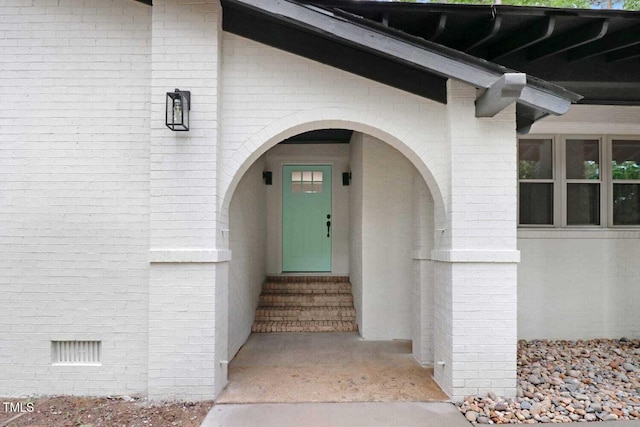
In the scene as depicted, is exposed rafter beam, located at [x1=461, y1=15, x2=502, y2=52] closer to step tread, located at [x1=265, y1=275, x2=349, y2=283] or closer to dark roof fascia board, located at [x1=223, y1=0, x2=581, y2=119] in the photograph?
dark roof fascia board, located at [x1=223, y1=0, x2=581, y2=119]

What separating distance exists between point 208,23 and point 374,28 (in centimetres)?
152

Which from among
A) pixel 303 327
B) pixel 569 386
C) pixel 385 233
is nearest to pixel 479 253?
pixel 569 386

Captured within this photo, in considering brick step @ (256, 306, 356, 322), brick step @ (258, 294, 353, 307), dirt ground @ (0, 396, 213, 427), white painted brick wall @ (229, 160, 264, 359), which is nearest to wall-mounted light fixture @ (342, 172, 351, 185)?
white painted brick wall @ (229, 160, 264, 359)

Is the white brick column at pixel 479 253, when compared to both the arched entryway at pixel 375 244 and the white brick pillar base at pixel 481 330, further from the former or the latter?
the arched entryway at pixel 375 244

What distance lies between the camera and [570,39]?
382 cm

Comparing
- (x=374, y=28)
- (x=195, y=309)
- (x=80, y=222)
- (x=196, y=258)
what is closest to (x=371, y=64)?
(x=374, y=28)

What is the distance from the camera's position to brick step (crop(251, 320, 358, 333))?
18.6ft

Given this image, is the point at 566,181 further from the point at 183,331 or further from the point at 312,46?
the point at 183,331

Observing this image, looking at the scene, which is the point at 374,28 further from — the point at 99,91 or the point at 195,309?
the point at 195,309

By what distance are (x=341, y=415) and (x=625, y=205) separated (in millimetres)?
4960

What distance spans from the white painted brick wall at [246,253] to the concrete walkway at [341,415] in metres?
1.27

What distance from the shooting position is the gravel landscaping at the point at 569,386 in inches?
127

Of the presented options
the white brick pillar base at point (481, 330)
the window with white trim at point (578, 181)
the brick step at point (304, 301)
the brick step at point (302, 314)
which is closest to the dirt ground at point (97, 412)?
the white brick pillar base at point (481, 330)

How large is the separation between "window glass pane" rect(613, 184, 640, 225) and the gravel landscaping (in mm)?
1630
